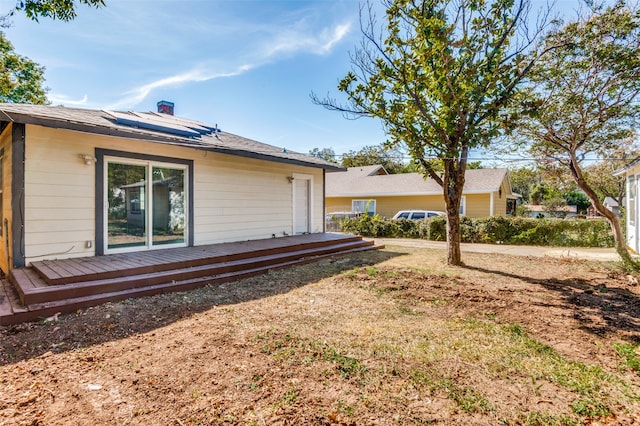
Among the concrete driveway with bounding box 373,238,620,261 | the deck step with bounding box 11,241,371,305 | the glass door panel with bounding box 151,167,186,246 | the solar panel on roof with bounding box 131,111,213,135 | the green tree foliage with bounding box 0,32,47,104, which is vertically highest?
the green tree foliage with bounding box 0,32,47,104

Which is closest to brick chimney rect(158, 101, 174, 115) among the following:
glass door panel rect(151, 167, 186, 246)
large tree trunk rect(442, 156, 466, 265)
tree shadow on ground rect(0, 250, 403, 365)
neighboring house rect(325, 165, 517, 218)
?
glass door panel rect(151, 167, 186, 246)

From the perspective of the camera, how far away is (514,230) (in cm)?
1216

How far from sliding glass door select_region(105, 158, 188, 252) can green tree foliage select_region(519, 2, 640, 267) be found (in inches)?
308

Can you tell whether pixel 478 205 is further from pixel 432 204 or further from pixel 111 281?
pixel 111 281

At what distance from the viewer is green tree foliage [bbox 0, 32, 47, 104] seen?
519 inches

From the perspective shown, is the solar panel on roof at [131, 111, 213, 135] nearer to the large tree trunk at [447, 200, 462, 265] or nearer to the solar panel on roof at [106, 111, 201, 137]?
the solar panel on roof at [106, 111, 201, 137]

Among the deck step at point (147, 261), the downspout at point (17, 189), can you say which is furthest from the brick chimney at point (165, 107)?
the downspout at point (17, 189)

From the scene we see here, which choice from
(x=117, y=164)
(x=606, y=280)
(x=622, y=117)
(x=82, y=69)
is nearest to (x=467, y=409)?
(x=606, y=280)

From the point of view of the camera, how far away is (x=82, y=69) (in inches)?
406

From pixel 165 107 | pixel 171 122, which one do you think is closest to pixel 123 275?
pixel 171 122

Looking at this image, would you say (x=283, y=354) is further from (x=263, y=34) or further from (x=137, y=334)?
(x=263, y=34)

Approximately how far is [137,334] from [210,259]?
274cm

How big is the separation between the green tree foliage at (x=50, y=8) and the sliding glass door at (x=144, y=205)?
2.52m

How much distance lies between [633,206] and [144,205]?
14.0 m
